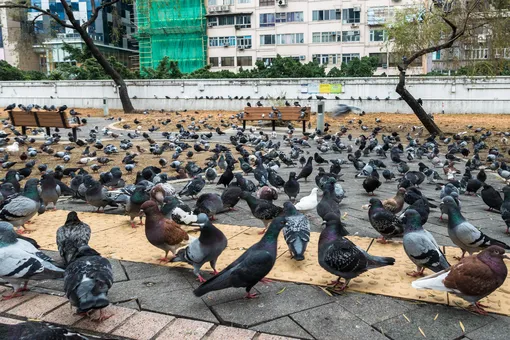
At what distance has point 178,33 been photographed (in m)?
49.2

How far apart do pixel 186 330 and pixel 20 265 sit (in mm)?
1767

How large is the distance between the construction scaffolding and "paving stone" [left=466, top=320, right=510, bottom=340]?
4807 centimetres

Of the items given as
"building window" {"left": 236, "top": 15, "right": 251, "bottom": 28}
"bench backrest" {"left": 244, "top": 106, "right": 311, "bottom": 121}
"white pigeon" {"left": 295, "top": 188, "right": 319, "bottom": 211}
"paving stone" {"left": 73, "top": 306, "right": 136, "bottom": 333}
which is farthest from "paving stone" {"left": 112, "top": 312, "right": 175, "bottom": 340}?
"building window" {"left": 236, "top": 15, "right": 251, "bottom": 28}

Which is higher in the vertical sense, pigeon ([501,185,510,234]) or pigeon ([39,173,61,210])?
pigeon ([39,173,61,210])

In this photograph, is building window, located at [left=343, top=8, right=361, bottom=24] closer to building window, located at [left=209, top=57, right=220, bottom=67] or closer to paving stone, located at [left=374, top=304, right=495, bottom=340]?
building window, located at [left=209, top=57, right=220, bottom=67]

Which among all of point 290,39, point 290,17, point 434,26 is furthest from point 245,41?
point 434,26

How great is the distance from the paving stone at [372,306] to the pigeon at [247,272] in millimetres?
760

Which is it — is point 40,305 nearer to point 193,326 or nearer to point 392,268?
point 193,326

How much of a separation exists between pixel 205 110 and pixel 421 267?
24.2 metres

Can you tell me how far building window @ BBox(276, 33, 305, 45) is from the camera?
44875 millimetres

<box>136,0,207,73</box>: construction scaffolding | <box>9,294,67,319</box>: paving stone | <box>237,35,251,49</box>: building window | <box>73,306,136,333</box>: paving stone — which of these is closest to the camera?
<box>73,306,136,333</box>: paving stone

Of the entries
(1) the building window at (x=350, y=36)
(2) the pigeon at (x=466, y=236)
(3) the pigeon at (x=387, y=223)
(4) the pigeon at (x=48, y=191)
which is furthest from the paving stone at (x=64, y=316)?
(1) the building window at (x=350, y=36)

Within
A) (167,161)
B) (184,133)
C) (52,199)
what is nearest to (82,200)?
(52,199)

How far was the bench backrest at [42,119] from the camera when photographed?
49.5ft
